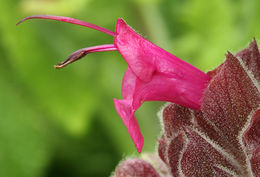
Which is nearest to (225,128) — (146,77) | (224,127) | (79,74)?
(224,127)

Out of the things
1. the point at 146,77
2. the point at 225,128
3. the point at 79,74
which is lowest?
the point at 79,74

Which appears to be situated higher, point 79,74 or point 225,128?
point 225,128

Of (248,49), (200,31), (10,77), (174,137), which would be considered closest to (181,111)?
(174,137)

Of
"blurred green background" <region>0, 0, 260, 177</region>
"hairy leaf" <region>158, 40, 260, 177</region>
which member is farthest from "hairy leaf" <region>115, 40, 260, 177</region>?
"blurred green background" <region>0, 0, 260, 177</region>

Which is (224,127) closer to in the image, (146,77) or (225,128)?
(225,128)

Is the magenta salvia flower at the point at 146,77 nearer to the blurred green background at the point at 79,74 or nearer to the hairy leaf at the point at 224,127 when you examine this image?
the hairy leaf at the point at 224,127

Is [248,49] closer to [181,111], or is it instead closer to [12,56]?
[181,111]

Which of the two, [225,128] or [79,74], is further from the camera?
[79,74]

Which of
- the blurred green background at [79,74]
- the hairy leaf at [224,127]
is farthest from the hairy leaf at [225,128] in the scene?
the blurred green background at [79,74]
